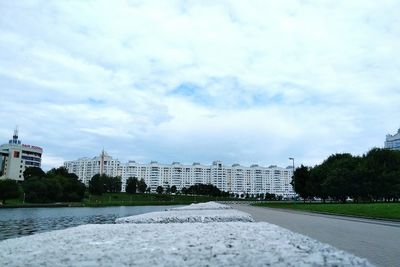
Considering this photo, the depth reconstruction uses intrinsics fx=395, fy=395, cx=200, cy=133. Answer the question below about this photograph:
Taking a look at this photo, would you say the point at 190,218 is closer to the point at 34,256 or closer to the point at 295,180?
the point at 34,256

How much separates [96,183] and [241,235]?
157550 millimetres

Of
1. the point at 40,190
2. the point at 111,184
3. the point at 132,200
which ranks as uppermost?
Result: the point at 111,184

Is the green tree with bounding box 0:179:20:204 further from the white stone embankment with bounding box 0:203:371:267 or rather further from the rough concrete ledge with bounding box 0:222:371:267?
the rough concrete ledge with bounding box 0:222:371:267

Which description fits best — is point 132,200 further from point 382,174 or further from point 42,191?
point 382,174

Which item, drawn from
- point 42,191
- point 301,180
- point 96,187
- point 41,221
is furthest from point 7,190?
point 301,180

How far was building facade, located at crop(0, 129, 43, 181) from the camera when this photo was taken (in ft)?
545

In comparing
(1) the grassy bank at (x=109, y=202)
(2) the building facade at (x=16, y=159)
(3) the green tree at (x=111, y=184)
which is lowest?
(1) the grassy bank at (x=109, y=202)

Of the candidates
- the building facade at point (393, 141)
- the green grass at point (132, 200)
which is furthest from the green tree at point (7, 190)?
the building facade at point (393, 141)

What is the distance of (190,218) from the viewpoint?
58.5 ft

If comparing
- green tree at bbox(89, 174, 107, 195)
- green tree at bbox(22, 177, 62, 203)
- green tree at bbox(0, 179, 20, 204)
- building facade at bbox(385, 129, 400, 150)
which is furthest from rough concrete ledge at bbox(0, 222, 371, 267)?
building facade at bbox(385, 129, 400, 150)

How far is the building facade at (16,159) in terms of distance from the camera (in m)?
166

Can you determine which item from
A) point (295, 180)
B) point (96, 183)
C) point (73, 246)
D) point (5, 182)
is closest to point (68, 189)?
point (5, 182)

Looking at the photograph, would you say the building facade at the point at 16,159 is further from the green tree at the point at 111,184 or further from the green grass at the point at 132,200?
the green grass at the point at 132,200

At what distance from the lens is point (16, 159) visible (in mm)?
167625
